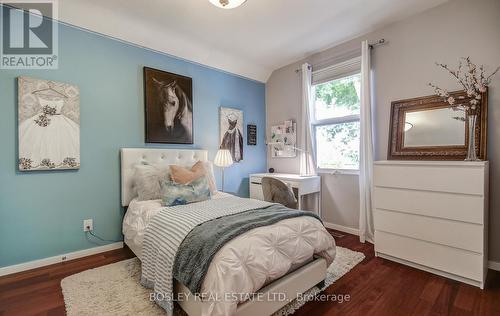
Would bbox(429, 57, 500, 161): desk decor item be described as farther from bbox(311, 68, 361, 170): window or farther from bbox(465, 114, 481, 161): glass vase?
bbox(311, 68, 361, 170): window

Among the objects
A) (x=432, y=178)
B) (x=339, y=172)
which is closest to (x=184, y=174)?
(x=339, y=172)

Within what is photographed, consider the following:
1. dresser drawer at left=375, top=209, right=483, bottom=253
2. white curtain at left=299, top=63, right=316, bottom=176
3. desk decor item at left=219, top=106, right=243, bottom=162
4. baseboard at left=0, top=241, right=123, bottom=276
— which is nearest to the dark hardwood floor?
baseboard at left=0, top=241, right=123, bottom=276

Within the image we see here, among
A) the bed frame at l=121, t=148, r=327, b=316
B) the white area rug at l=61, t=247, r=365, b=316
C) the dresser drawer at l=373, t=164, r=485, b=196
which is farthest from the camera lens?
the dresser drawer at l=373, t=164, r=485, b=196

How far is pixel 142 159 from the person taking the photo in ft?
8.95

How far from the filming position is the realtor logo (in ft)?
6.78

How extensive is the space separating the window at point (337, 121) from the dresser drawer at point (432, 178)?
0.74 m

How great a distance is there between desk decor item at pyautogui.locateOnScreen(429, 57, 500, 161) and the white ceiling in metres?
0.75

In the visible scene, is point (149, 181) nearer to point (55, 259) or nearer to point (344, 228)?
point (55, 259)

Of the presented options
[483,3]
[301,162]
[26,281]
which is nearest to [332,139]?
[301,162]

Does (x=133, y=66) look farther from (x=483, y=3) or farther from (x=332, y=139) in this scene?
(x=483, y=3)

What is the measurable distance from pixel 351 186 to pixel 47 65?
3.69 metres

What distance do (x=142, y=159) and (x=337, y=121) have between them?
2.64m

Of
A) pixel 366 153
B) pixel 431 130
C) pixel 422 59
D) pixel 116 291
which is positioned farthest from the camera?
pixel 366 153

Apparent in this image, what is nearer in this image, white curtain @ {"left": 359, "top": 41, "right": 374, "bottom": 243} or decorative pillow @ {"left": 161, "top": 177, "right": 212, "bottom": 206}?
decorative pillow @ {"left": 161, "top": 177, "right": 212, "bottom": 206}
